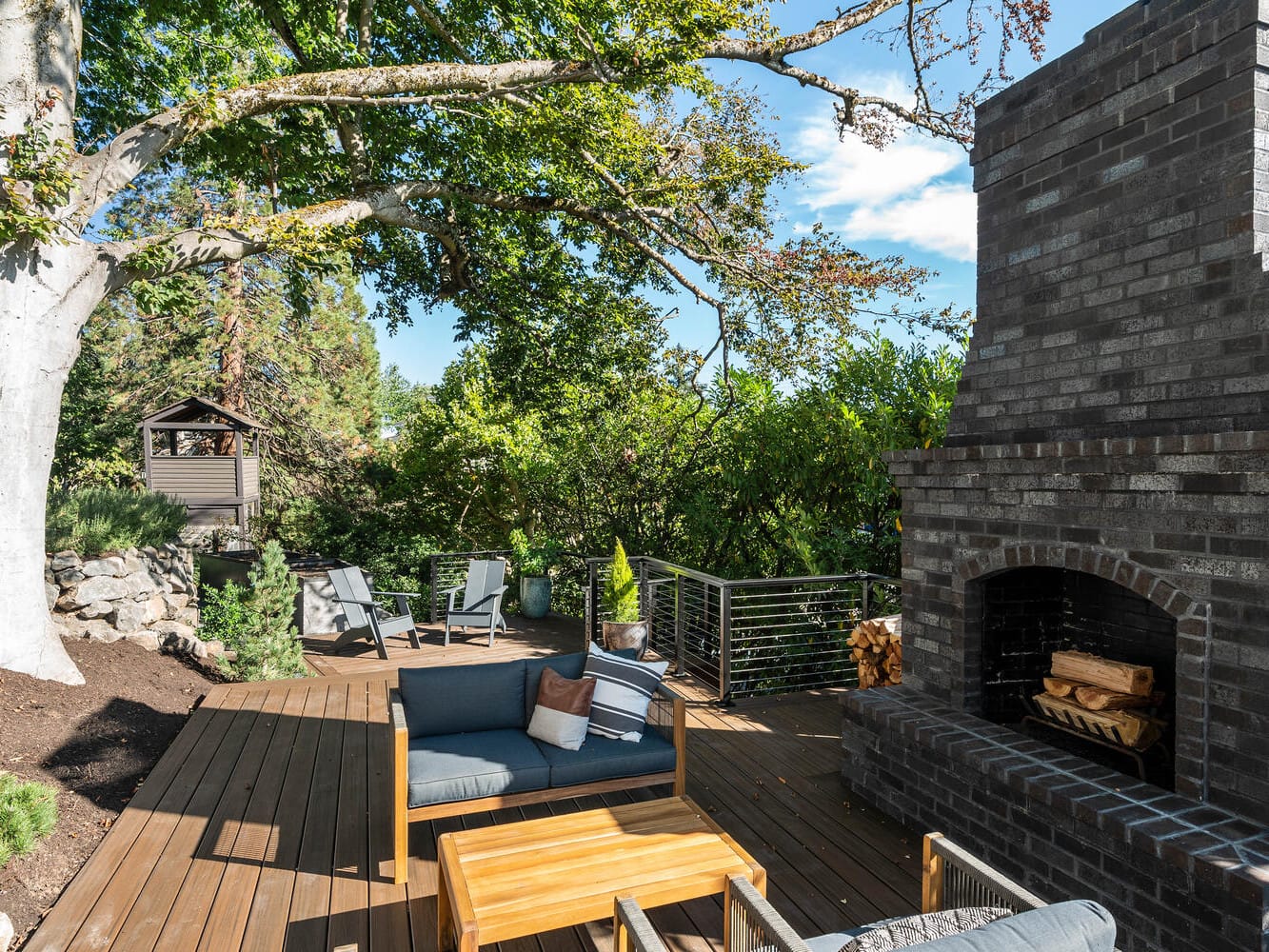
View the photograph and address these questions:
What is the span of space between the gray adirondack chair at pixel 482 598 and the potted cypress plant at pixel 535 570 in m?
1.01

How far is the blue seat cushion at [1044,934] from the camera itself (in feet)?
4.75

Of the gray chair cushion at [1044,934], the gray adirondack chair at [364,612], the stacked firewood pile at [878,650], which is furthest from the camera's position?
the gray adirondack chair at [364,612]

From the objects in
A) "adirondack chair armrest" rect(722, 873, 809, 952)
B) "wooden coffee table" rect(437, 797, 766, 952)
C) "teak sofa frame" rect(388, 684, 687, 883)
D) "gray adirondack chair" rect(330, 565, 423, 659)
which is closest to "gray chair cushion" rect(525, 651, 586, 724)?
"teak sofa frame" rect(388, 684, 687, 883)

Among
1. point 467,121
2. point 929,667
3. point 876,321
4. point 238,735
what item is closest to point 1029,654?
point 929,667

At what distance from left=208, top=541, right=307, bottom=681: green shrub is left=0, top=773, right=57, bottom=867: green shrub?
266 cm

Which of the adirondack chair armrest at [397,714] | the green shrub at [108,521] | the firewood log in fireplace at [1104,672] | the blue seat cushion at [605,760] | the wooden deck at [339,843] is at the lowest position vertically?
the wooden deck at [339,843]

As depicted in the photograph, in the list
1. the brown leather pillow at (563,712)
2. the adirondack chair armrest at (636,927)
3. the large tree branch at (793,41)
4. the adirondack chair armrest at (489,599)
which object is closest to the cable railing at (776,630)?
the adirondack chair armrest at (489,599)

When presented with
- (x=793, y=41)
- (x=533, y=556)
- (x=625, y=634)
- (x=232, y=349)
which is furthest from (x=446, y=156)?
(x=232, y=349)

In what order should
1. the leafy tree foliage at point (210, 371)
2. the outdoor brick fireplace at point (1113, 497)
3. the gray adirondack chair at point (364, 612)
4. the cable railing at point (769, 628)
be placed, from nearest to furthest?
the outdoor brick fireplace at point (1113, 497) < the cable railing at point (769, 628) < the gray adirondack chair at point (364, 612) < the leafy tree foliage at point (210, 371)

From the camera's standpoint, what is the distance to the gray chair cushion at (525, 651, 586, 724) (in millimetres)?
3871

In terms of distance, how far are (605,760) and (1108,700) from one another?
2.33 meters

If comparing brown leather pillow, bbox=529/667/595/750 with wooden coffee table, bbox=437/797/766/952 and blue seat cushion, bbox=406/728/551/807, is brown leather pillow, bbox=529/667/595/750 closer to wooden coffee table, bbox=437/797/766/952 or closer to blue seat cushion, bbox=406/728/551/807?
blue seat cushion, bbox=406/728/551/807

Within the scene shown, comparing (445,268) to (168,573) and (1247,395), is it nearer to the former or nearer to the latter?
(168,573)

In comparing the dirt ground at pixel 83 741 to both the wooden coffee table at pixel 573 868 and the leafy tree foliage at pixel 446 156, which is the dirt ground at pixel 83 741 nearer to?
the leafy tree foliage at pixel 446 156
